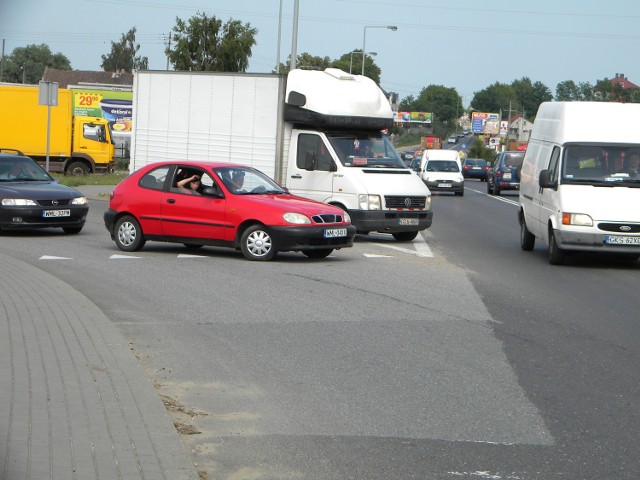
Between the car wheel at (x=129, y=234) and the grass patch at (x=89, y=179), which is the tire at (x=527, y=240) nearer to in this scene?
the car wheel at (x=129, y=234)

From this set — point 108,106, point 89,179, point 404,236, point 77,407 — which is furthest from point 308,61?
point 77,407

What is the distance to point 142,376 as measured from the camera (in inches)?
302

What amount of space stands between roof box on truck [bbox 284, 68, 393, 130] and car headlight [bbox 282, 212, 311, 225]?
5.14 meters

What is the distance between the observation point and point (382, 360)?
8.95 meters

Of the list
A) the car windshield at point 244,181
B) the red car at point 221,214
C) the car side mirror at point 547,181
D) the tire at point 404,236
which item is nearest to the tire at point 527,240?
the tire at point 404,236

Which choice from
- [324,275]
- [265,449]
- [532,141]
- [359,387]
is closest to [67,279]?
[324,275]

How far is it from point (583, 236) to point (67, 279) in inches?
295

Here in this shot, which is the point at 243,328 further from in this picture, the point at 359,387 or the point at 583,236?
the point at 583,236

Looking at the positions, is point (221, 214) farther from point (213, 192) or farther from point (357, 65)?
point (357, 65)

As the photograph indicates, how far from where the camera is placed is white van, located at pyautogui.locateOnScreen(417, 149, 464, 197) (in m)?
48.3

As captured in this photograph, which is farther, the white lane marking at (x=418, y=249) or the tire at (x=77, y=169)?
the tire at (x=77, y=169)

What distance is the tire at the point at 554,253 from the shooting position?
1708cm

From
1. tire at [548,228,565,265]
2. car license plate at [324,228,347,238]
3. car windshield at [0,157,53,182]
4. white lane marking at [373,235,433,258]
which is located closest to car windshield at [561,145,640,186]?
tire at [548,228,565,265]

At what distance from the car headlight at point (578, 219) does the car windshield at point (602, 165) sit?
709 millimetres
